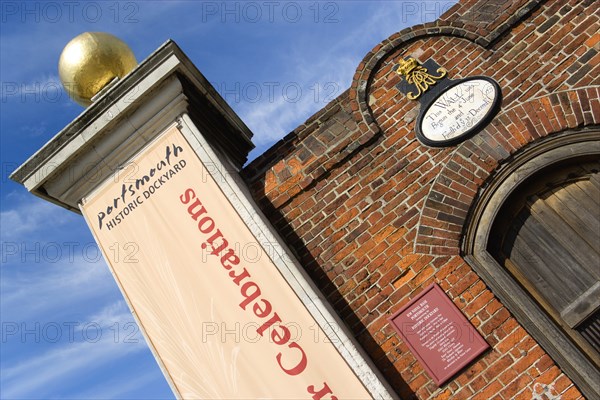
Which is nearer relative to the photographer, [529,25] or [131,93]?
[529,25]

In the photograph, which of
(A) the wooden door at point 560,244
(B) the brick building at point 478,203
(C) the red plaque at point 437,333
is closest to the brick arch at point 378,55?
(B) the brick building at point 478,203

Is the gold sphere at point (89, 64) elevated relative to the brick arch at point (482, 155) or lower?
elevated

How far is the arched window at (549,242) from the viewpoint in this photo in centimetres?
442

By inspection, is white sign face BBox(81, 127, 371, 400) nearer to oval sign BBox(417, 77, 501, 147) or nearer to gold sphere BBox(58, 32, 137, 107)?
gold sphere BBox(58, 32, 137, 107)

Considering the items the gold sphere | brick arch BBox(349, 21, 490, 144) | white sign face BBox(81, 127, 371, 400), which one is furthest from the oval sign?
the gold sphere

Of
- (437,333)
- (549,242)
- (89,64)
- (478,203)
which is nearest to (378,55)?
(478,203)

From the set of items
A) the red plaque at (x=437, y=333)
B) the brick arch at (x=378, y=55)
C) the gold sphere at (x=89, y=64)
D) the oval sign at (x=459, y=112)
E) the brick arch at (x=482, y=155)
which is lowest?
the red plaque at (x=437, y=333)

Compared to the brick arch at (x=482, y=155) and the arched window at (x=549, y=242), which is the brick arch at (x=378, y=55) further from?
the arched window at (x=549, y=242)

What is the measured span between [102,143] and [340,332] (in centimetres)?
312

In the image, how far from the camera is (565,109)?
15.8ft

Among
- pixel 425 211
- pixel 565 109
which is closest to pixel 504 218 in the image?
pixel 425 211

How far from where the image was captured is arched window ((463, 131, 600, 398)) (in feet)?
14.5

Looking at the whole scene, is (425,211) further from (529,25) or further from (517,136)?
(529,25)

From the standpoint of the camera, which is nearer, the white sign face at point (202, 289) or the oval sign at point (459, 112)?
the white sign face at point (202, 289)
